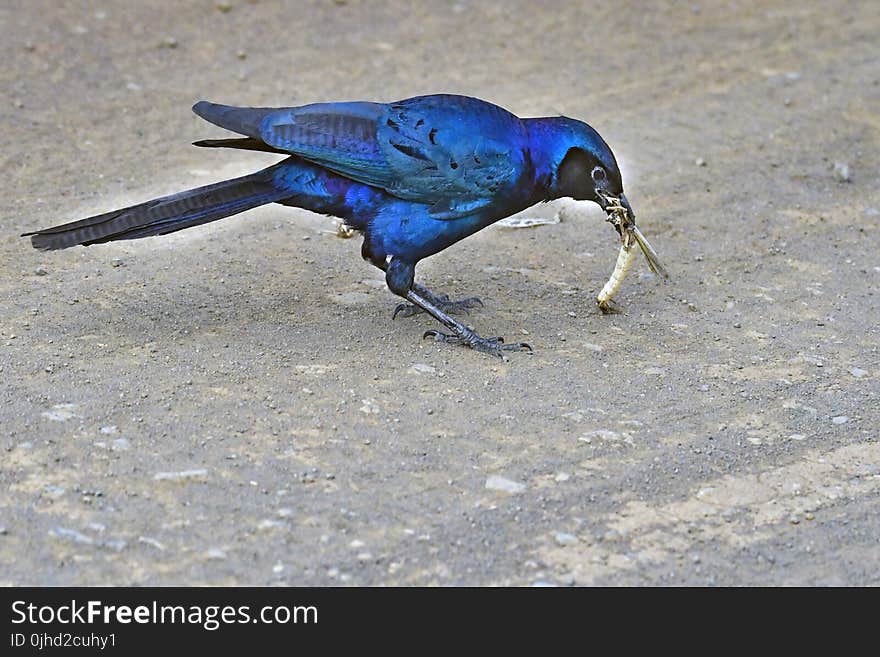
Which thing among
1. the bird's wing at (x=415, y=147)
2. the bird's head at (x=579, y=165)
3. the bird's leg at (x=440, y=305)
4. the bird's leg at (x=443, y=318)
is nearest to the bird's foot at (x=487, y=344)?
the bird's leg at (x=443, y=318)

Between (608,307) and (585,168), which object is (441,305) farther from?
(585,168)

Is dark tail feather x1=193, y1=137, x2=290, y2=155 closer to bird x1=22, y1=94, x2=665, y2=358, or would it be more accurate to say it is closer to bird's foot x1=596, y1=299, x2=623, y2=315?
bird x1=22, y1=94, x2=665, y2=358

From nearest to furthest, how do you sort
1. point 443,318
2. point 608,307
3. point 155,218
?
point 155,218 → point 443,318 → point 608,307

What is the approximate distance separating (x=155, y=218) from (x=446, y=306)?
1.39 meters

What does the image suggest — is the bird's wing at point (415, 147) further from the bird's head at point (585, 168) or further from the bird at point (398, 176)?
the bird's head at point (585, 168)

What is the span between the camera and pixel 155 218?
5.00m

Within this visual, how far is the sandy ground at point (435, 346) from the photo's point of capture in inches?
148

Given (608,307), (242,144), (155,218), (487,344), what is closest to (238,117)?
(242,144)

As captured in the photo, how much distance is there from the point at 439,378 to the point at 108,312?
1504mm

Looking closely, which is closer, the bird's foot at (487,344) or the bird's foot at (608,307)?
the bird's foot at (487,344)

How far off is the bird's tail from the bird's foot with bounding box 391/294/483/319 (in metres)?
0.84

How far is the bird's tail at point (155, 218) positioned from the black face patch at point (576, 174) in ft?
4.07

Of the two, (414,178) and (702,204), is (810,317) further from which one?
(414,178)

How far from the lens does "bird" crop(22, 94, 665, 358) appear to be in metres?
5.03
